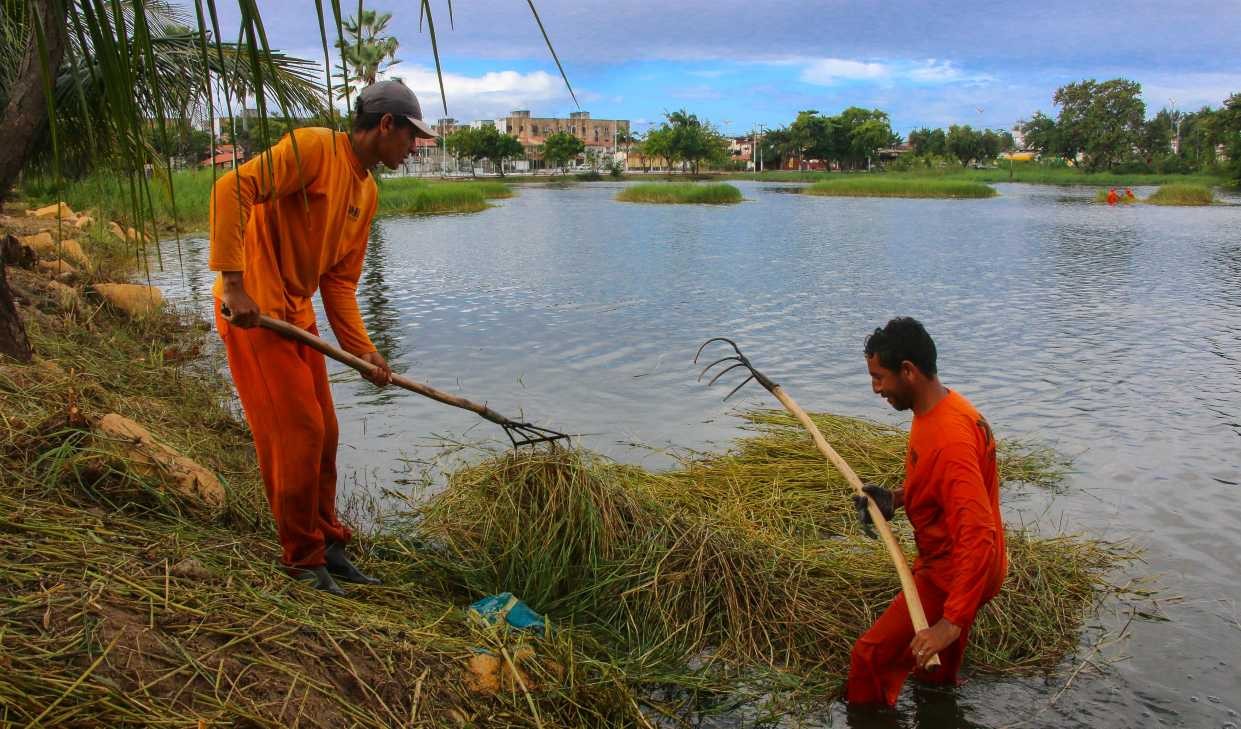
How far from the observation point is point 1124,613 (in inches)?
173

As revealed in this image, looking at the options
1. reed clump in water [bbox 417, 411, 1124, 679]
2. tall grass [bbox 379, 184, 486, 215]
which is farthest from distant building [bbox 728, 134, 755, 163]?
reed clump in water [bbox 417, 411, 1124, 679]

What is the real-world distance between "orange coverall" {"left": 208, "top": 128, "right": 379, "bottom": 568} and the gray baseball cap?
17 cm

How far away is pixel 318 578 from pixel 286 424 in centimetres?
53

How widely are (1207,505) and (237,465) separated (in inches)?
219

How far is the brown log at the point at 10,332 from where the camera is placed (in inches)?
204

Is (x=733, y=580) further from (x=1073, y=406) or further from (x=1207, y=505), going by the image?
(x=1073, y=406)

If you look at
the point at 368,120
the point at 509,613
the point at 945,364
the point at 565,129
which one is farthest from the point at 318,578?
the point at 565,129

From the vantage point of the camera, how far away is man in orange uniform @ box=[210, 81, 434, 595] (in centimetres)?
305

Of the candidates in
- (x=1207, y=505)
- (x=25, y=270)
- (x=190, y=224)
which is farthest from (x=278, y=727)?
(x=190, y=224)

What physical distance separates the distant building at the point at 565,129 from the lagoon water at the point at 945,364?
108 meters

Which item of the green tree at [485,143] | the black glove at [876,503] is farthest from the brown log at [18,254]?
the green tree at [485,143]

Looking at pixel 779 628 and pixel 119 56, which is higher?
pixel 119 56

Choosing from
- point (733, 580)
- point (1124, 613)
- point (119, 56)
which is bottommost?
point (1124, 613)

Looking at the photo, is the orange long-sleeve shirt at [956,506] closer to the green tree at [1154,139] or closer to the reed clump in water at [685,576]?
the reed clump in water at [685,576]
